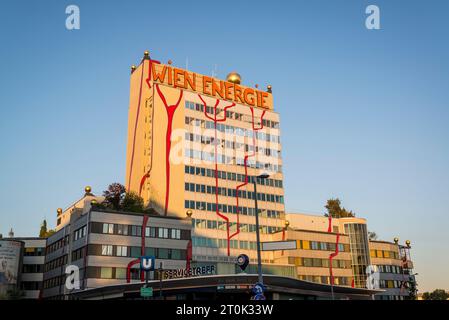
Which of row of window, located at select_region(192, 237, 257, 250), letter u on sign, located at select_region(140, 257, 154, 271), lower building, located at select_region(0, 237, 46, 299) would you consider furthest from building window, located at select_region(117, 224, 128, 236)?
lower building, located at select_region(0, 237, 46, 299)

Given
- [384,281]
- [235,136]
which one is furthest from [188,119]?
[384,281]

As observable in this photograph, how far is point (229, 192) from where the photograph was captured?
348 ft

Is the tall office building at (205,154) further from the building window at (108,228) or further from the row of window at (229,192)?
the building window at (108,228)

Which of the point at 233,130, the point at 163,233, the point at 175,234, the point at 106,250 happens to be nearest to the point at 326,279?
the point at 175,234

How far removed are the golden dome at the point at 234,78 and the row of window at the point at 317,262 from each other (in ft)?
165

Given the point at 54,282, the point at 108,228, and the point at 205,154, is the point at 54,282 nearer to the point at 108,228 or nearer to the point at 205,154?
the point at 108,228

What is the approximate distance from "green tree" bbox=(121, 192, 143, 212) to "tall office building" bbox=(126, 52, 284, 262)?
220cm

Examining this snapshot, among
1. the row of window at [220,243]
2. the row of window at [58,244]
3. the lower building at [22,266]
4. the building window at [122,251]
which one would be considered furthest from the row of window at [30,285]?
the row of window at [220,243]

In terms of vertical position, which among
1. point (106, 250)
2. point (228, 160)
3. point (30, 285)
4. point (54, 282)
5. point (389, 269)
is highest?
point (228, 160)

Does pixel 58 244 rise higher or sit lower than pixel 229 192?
lower

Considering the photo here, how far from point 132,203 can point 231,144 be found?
28.0 meters

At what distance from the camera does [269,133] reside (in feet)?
388

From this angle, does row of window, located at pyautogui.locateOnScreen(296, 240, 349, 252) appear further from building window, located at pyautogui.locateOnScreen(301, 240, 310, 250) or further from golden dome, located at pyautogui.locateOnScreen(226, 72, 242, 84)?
golden dome, located at pyautogui.locateOnScreen(226, 72, 242, 84)
